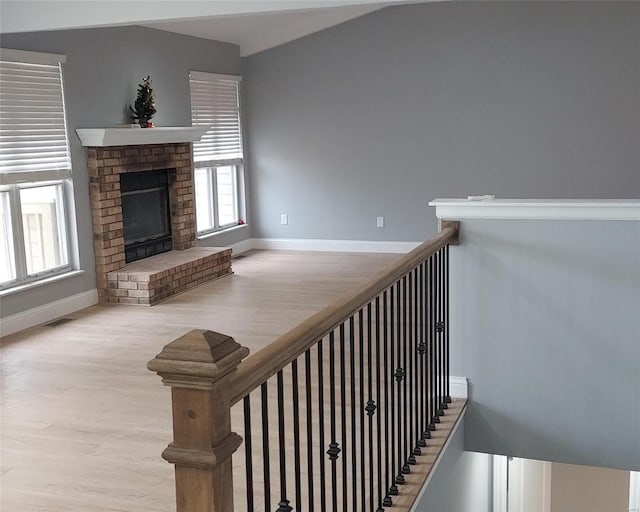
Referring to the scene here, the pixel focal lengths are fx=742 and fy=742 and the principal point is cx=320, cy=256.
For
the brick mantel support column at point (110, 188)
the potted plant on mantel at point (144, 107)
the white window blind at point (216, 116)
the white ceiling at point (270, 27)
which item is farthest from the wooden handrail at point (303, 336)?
the white ceiling at point (270, 27)

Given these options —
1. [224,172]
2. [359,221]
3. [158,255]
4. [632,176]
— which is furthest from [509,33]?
[158,255]

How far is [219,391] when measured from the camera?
1.44m

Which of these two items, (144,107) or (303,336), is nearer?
(303,336)

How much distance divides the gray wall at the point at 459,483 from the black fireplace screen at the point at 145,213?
148 inches

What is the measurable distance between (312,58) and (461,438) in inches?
220

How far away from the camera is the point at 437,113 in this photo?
8133mm

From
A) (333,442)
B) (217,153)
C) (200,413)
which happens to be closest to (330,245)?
(217,153)

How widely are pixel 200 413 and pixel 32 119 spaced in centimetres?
A: 472

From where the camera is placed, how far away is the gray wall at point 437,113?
7.59m

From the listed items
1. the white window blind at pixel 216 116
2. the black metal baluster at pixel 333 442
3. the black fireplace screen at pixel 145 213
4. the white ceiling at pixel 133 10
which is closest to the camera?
the black metal baluster at pixel 333 442

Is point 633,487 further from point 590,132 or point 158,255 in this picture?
point 158,255

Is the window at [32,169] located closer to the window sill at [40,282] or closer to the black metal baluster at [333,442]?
the window sill at [40,282]

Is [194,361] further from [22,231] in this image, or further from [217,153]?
[217,153]

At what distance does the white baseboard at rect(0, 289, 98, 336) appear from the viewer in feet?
17.7
